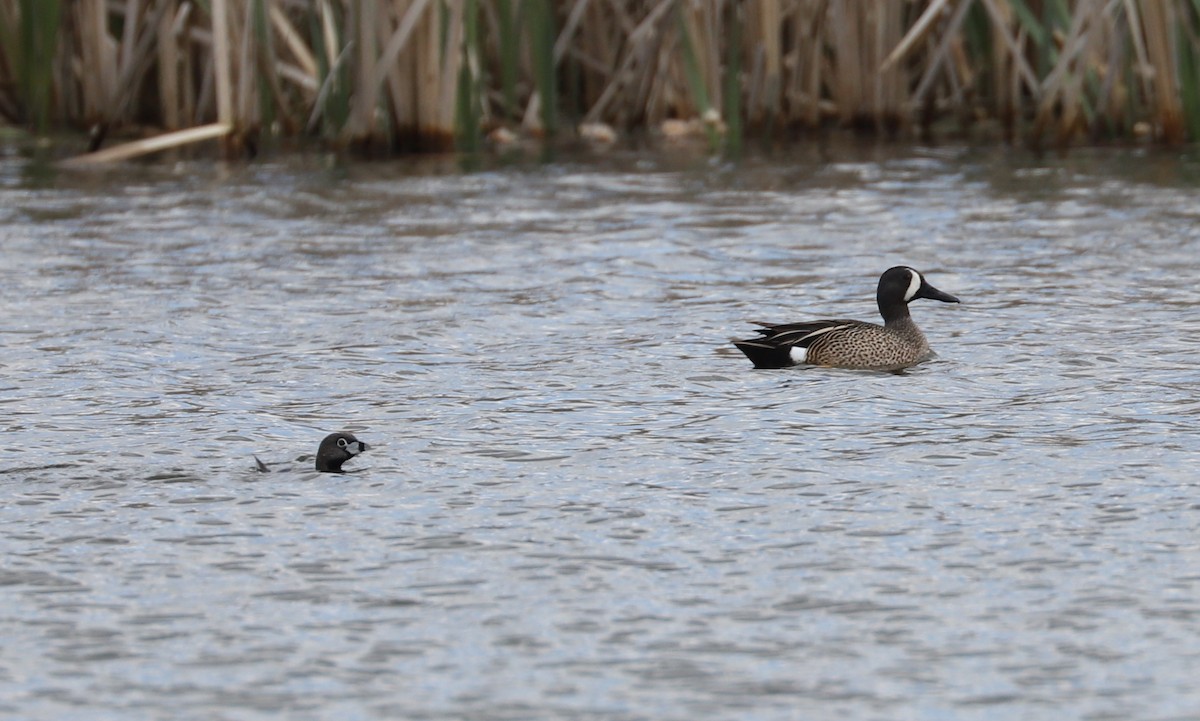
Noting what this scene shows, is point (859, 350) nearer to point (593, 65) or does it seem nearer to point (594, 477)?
point (594, 477)

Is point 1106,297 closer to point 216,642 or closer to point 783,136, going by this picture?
point 216,642

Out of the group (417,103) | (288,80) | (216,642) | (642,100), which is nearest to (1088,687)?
(216,642)

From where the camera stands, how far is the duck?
7.36 meters

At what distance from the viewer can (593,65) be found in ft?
66.4

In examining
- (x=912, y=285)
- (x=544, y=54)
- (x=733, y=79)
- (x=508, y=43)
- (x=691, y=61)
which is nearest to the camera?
(x=912, y=285)

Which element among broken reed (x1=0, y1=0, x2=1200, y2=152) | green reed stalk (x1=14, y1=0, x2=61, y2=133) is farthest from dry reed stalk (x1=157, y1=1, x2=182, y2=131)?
green reed stalk (x1=14, y1=0, x2=61, y2=133)

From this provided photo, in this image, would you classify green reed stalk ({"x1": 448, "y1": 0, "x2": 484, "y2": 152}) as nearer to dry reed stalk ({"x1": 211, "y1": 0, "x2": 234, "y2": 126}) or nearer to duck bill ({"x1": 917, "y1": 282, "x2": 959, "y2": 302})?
dry reed stalk ({"x1": 211, "y1": 0, "x2": 234, "y2": 126})

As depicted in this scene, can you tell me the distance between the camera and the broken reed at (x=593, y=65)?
1616cm

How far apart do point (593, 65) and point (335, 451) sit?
13281 millimetres

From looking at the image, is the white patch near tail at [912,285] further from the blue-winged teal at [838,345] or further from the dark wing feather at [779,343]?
the dark wing feather at [779,343]

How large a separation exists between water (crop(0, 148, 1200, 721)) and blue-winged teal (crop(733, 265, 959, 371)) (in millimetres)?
165

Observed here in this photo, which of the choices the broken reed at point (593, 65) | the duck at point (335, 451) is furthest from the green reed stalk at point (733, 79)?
the duck at point (335, 451)

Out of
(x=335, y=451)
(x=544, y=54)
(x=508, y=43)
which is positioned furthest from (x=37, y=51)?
(x=335, y=451)

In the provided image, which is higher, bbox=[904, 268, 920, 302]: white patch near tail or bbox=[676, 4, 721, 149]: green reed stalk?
bbox=[676, 4, 721, 149]: green reed stalk
